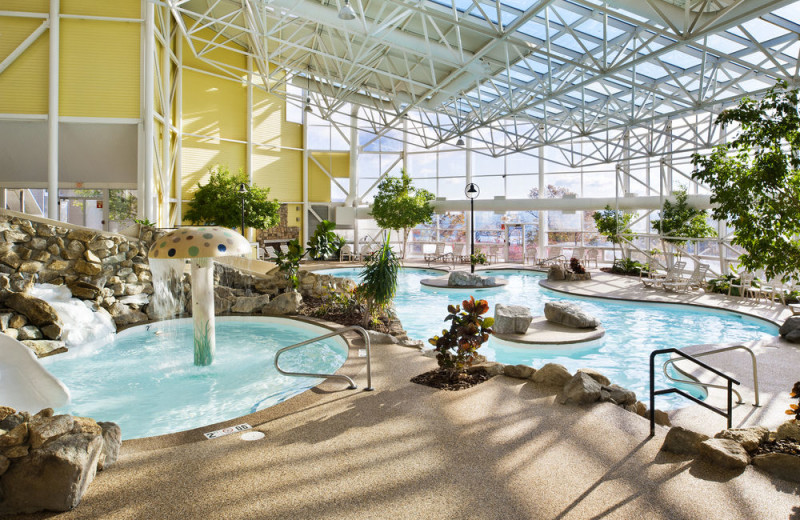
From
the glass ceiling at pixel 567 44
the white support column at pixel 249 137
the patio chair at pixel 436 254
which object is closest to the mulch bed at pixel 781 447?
the glass ceiling at pixel 567 44

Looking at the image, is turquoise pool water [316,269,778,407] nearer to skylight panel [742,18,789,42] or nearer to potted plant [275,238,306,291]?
potted plant [275,238,306,291]

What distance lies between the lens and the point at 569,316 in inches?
347

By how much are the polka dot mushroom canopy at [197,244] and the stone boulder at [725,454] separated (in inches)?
182

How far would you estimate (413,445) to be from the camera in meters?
3.50

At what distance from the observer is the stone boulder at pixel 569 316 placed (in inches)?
342

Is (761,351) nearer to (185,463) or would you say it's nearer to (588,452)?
(588,452)

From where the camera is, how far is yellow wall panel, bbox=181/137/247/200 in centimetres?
1842

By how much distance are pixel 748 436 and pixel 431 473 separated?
82.9 inches

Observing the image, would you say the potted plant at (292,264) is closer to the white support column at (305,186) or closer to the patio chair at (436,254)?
the patio chair at (436,254)

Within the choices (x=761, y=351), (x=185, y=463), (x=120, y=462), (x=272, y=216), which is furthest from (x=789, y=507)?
(x=272, y=216)

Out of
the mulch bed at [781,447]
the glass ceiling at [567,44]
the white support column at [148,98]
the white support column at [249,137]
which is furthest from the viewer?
the white support column at [249,137]

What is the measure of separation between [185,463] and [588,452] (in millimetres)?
2621

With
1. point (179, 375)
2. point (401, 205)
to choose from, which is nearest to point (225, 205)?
point (401, 205)

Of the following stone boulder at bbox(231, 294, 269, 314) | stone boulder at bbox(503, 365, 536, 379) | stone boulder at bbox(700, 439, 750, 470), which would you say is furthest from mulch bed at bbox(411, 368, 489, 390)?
stone boulder at bbox(231, 294, 269, 314)
